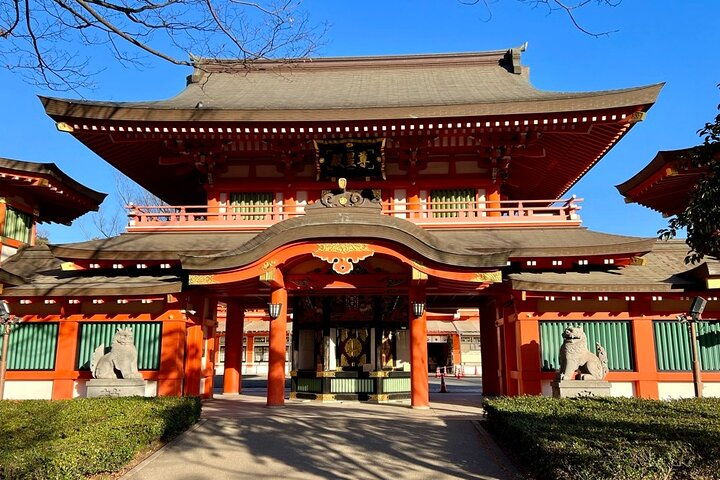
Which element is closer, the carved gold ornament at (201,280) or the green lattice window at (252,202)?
the carved gold ornament at (201,280)

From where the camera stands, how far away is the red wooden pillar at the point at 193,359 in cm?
1481

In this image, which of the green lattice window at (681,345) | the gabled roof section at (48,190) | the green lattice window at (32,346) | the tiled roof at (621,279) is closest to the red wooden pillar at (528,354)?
the tiled roof at (621,279)

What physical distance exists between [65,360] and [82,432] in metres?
8.06

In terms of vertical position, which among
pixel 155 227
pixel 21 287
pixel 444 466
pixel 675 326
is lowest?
pixel 444 466

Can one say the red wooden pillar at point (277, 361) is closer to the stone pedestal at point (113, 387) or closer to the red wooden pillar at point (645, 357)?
the stone pedestal at point (113, 387)

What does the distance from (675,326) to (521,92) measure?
343 inches

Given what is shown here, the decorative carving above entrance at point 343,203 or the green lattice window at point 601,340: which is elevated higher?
the decorative carving above entrance at point 343,203

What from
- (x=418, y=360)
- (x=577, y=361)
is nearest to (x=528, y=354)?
(x=577, y=361)

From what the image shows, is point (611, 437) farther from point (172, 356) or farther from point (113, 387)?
point (172, 356)

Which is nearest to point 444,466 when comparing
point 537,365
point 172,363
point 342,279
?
point 537,365

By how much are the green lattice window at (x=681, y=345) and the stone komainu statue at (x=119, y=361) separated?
1280cm

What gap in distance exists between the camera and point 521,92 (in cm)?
1831

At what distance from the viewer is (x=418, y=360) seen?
13.5 m

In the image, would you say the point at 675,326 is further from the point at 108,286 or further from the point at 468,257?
the point at 108,286
